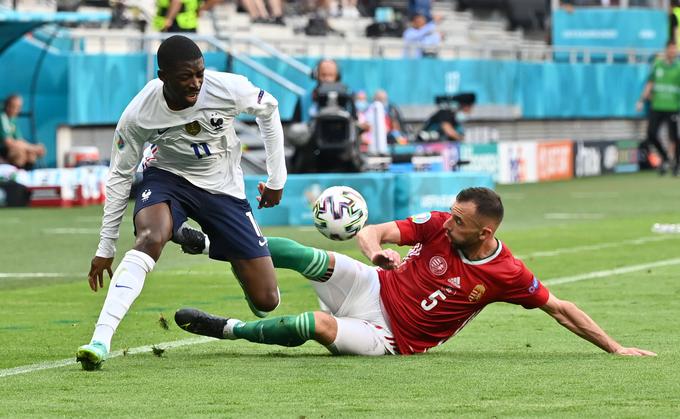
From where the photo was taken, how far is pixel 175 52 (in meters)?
7.72

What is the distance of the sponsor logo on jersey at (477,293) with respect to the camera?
8070 millimetres

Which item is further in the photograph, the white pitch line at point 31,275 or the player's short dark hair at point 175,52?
the white pitch line at point 31,275

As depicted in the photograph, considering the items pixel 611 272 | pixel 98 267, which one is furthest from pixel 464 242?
pixel 611 272

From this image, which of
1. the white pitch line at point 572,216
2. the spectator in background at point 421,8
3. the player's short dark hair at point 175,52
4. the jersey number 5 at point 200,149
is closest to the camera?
the player's short dark hair at point 175,52

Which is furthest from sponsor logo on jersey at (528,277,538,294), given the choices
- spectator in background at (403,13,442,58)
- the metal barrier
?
spectator in background at (403,13,442,58)

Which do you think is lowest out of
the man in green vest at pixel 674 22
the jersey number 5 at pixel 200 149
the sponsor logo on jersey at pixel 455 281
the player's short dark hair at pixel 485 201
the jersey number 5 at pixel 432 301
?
the man in green vest at pixel 674 22

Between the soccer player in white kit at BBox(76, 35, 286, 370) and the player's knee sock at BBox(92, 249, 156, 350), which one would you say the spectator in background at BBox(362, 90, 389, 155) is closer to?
the soccer player in white kit at BBox(76, 35, 286, 370)

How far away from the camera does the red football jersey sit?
26.5 feet

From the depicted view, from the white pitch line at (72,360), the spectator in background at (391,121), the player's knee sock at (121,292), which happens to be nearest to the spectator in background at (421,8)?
the spectator in background at (391,121)

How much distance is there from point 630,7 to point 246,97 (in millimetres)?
32501

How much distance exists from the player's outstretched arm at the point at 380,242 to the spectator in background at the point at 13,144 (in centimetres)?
1630

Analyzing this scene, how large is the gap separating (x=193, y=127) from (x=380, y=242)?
1.17 meters

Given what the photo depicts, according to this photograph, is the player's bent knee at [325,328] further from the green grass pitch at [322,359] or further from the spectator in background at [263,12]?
the spectator in background at [263,12]

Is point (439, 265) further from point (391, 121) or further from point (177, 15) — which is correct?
point (391, 121)
